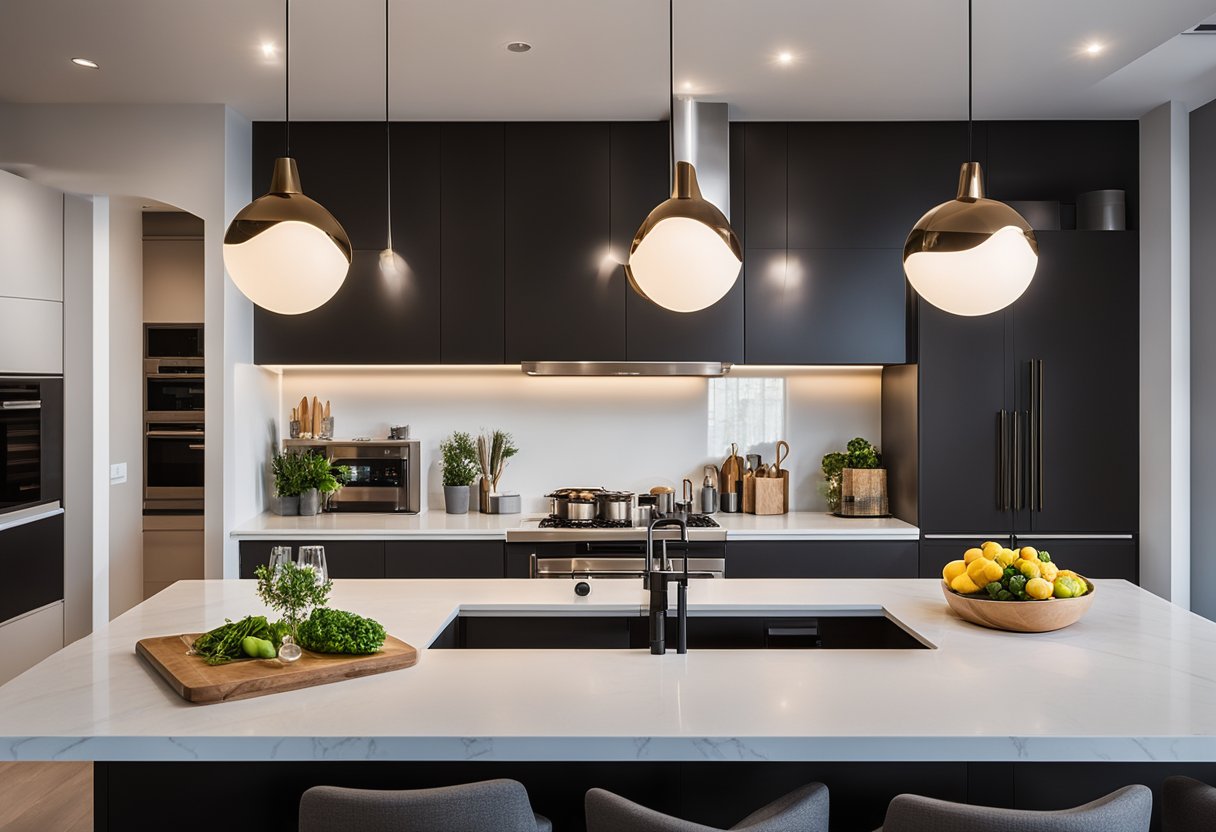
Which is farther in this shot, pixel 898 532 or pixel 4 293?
pixel 898 532

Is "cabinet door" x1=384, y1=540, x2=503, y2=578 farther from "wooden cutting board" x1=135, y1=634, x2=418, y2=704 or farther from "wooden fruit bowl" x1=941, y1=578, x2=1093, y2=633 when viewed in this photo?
"wooden fruit bowl" x1=941, y1=578, x2=1093, y2=633

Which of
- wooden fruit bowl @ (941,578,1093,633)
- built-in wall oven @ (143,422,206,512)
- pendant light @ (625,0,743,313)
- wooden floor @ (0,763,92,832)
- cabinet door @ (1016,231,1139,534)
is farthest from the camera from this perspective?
built-in wall oven @ (143,422,206,512)

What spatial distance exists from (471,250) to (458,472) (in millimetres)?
1083

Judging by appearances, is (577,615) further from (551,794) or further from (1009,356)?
(1009,356)

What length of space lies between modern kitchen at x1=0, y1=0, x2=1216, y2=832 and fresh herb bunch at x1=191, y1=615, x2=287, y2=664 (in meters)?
0.22

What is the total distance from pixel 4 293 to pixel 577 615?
9.37 feet

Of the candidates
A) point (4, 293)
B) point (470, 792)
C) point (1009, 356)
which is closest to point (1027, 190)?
point (1009, 356)

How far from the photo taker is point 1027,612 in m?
2.31

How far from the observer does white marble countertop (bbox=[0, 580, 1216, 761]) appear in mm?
1643

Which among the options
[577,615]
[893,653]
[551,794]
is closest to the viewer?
[551,794]

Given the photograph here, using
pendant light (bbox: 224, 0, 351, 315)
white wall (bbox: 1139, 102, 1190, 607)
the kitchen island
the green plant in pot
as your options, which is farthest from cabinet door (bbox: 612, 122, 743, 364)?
pendant light (bbox: 224, 0, 351, 315)

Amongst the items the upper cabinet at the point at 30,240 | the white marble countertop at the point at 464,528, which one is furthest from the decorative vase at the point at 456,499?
the upper cabinet at the point at 30,240

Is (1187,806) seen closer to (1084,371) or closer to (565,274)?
(1084,371)

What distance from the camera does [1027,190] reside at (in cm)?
443
